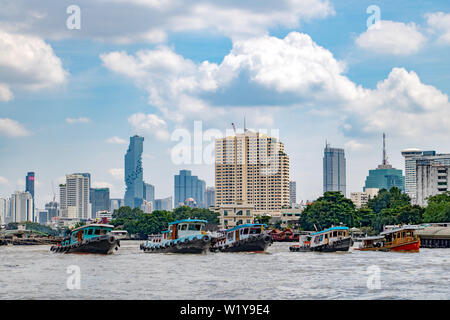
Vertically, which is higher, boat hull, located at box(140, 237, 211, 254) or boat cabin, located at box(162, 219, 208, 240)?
boat cabin, located at box(162, 219, 208, 240)

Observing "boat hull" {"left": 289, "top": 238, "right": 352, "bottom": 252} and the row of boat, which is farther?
"boat hull" {"left": 289, "top": 238, "right": 352, "bottom": 252}

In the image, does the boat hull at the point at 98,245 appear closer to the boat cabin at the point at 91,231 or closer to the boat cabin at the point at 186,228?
the boat cabin at the point at 91,231

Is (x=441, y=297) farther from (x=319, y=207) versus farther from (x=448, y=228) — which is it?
(x=319, y=207)

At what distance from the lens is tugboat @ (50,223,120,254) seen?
3605 inches

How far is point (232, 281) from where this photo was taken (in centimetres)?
5150

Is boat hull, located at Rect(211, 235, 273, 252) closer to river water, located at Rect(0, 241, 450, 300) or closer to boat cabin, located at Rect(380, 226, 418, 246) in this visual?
boat cabin, located at Rect(380, 226, 418, 246)

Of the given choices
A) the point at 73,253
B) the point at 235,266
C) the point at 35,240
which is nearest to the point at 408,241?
the point at 235,266

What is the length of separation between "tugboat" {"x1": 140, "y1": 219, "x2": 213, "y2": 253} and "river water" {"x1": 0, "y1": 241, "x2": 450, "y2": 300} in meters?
14.9

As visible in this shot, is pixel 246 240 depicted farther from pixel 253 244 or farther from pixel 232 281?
pixel 232 281

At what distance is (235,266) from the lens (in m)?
67.9

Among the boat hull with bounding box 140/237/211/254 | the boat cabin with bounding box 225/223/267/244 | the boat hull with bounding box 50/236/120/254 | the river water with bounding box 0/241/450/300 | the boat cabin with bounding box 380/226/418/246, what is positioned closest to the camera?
the river water with bounding box 0/241/450/300

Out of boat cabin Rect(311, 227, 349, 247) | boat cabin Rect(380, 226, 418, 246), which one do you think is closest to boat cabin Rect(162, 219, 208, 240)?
boat cabin Rect(311, 227, 349, 247)

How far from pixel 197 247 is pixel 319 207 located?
353 ft

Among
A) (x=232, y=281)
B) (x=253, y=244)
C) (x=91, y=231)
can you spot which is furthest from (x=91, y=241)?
(x=232, y=281)
